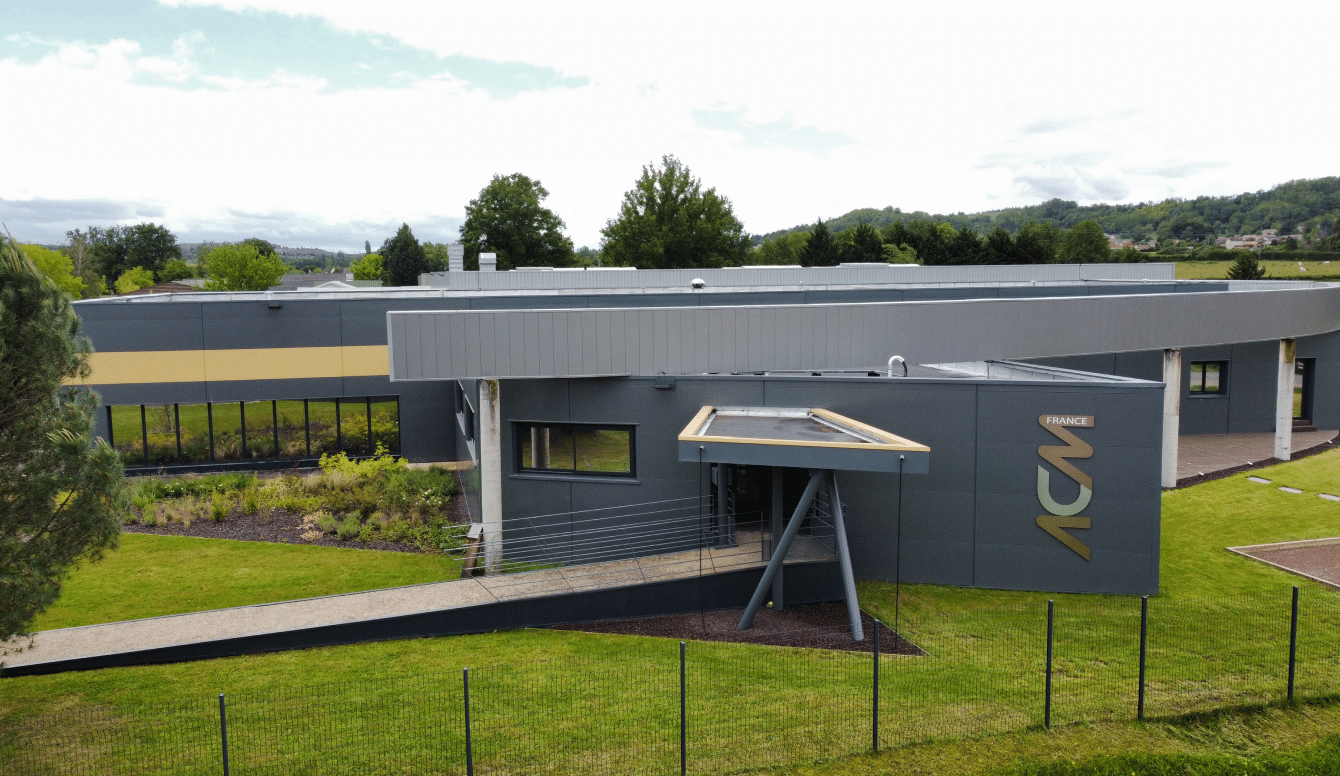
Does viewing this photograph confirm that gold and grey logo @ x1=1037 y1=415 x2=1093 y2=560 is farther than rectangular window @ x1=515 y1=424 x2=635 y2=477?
No

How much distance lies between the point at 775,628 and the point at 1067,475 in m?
5.84

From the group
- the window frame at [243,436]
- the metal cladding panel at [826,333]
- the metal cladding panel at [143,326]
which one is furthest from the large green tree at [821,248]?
the metal cladding panel at [143,326]

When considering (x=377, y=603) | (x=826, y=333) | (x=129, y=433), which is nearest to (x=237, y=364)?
(x=129, y=433)

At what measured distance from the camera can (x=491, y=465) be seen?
1752 centimetres

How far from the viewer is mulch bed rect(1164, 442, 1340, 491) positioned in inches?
923

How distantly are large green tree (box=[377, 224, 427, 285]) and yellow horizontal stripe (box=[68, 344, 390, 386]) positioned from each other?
290ft

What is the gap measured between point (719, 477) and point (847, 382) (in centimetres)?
299

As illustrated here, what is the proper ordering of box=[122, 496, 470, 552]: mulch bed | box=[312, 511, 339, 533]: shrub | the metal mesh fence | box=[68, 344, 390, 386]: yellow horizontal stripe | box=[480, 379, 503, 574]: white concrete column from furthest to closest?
1. box=[68, 344, 390, 386]: yellow horizontal stripe
2. box=[312, 511, 339, 533]: shrub
3. box=[122, 496, 470, 552]: mulch bed
4. box=[480, 379, 503, 574]: white concrete column
5. the metal mesh fence

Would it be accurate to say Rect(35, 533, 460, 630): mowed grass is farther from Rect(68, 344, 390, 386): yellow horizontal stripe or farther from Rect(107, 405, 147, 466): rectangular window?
Rect(107, 405, 147, 466): rectangular window

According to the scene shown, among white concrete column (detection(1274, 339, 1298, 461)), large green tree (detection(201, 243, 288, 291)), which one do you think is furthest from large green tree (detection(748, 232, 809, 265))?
white concrete column (detection(1274, 339, 1298, 461))

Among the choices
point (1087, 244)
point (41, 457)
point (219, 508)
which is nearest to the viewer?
point (41, 457)

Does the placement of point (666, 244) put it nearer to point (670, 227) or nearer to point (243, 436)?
point (670, 227)

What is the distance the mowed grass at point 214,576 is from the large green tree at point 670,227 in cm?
5788

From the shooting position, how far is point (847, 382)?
1664 cm
